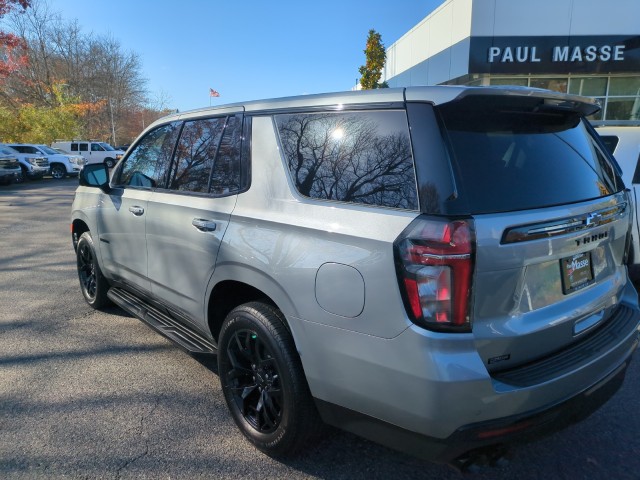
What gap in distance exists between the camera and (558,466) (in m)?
2.47

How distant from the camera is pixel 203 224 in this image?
2861 mm

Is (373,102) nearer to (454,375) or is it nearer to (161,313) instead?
(454,375)

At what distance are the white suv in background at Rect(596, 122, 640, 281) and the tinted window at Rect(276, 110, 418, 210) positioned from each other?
3.55 meters

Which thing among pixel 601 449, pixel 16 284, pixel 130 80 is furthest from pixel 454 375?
pixel 130 80

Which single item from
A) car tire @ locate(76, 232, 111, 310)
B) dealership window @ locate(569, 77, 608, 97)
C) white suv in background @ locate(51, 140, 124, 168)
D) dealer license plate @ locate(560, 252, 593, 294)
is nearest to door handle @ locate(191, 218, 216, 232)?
dealer license plate @ locate(560, 252, 593, 294)

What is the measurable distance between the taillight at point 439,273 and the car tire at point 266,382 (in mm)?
768

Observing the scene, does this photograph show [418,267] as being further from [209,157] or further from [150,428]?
[150,428]

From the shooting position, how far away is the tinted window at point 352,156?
77.7 inches

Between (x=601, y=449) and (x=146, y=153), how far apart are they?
383cm

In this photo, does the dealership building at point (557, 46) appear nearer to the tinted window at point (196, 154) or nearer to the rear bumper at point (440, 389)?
the tinted window at point (196, 154)

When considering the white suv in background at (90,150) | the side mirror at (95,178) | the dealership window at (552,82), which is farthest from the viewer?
the white suv in background at (90,150)

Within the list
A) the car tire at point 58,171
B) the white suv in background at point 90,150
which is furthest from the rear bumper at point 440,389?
the white suv in background at point 90,150

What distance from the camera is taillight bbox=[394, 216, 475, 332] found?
178 centimetres

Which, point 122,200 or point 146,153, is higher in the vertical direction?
point 146,153
